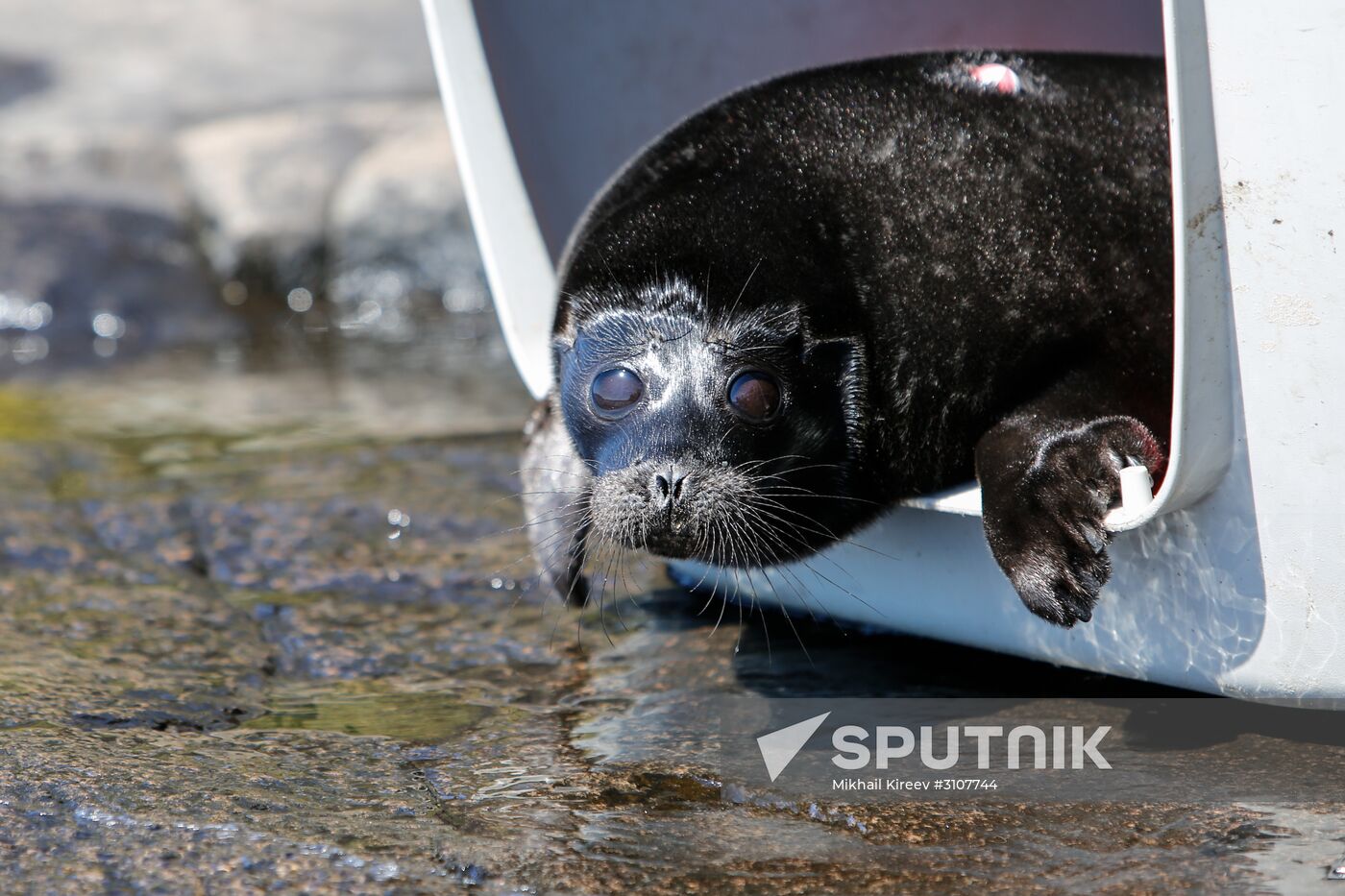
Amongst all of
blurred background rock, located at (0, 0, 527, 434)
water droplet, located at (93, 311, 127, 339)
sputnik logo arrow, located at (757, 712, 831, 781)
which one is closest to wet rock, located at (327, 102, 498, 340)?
blurred background rock, located at (0, 0, 527, 434)

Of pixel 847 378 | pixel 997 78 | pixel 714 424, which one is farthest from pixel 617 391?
pixel 997 78

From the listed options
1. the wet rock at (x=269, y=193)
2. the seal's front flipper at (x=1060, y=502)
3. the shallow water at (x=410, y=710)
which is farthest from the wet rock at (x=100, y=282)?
the seal's front flipper at (x=1060, y=502)

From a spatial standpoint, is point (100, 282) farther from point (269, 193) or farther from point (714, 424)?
point (714, 424)

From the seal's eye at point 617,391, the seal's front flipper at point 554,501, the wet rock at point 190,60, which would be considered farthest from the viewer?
the wet rock at point 190,60

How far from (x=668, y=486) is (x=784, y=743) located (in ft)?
1.46

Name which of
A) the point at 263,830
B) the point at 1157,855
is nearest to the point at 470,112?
the point at 263,830

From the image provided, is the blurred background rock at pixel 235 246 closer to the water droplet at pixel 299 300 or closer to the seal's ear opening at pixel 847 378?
the water droplet at pixel 299 300

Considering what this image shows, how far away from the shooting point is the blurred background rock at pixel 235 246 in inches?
251

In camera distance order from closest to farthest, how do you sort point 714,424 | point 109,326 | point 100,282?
point 714,424 → point 109,326 → point 100,282

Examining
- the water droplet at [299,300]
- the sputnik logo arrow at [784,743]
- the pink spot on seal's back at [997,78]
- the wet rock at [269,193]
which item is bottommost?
the sputnik logo arrow at [784,743]

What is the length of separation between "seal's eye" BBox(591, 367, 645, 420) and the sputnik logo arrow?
0.60 m

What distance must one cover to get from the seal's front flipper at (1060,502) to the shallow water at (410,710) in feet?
1.11

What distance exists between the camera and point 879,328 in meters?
2.81

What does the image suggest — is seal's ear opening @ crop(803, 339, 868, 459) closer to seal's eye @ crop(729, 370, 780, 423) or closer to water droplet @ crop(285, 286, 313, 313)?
seal's eye @ crop(729, 370, 780, 423)
